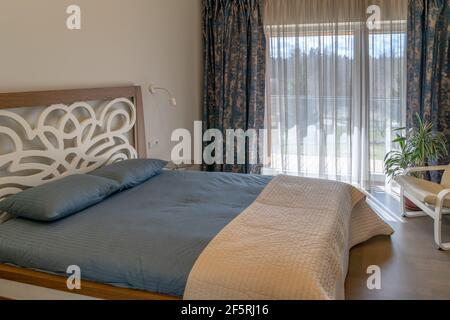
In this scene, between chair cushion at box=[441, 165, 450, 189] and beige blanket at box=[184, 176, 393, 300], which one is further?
chair cushion at box=[441, 165, 450, 189]

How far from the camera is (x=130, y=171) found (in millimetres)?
3090

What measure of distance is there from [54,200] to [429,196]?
108 inches

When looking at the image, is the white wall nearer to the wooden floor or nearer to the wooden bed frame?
the wooden bed frame

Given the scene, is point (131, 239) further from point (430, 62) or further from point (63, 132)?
point (430, 62)

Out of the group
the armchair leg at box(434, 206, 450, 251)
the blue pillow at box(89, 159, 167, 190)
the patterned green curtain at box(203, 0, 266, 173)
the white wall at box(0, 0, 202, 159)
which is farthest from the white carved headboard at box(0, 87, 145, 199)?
the armchair leg at box(434, 206, 450, 251)

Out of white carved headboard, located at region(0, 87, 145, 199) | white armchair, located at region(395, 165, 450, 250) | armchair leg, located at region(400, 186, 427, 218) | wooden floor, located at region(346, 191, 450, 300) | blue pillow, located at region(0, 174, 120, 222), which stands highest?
white carved headboard, located at region(0, 87, 145, 199)

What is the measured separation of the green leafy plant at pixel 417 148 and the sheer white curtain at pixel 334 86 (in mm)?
258

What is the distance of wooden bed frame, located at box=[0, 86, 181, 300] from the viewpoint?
1.91 m

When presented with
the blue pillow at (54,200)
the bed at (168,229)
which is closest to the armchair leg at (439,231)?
the bed at (168,229)

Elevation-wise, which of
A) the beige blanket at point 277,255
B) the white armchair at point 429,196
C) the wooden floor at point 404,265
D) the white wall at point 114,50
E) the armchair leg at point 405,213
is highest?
the white wall at point 114,50

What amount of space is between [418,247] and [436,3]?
2515 millimetres

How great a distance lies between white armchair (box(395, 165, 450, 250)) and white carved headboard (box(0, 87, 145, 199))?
7.90 feet

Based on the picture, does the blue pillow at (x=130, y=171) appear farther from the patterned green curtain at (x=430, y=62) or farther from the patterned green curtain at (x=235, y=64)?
the patterned green curtain at (x=430, y=62)

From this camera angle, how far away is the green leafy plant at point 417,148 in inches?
159
